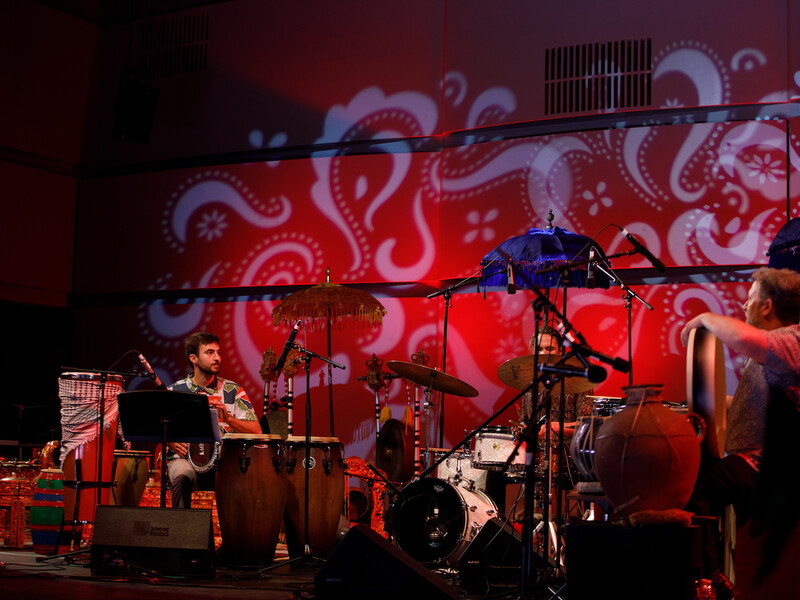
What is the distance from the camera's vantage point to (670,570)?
326 cm

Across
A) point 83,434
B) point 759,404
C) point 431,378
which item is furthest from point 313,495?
point 759,404

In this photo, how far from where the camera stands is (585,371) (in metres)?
3.39

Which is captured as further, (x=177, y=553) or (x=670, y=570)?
(x=177, y=553)

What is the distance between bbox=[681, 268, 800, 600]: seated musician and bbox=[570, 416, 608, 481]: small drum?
0.50m

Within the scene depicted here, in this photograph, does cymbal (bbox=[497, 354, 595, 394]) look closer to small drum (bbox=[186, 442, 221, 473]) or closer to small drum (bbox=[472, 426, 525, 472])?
small drum (bbox=[472, 426, 525, 472])

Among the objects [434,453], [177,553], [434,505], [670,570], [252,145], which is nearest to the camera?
[670,570]

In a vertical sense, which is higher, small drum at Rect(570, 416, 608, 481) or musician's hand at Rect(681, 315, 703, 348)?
musician's hand at Rect(681, 315, 703, 348)

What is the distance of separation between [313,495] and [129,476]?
1457 millimetres

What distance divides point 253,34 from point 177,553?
5.81 metres

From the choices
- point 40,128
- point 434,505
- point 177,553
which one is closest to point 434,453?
point 434,505

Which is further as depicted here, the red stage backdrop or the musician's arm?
the red stage backdrop

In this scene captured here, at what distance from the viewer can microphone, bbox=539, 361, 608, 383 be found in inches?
128

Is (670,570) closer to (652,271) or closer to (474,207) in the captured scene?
(652,271)

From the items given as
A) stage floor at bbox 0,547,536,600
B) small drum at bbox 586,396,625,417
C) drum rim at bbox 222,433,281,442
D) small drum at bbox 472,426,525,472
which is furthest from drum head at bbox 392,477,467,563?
small drum at bbox 586,396,625,417
